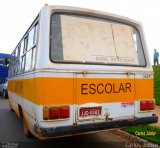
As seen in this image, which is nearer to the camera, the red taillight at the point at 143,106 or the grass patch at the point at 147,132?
the red taillight at the point at 143,106

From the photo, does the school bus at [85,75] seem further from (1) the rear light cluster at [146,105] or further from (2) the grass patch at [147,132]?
(2) the grass patch at [147,132]

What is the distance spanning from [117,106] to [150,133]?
2.07m

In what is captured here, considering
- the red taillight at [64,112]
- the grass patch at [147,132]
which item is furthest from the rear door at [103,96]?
the grass patch at [147,132]

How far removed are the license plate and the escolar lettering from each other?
0.98ft

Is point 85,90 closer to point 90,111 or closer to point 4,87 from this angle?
point 90,111

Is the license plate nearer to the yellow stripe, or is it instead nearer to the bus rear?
the bus rear

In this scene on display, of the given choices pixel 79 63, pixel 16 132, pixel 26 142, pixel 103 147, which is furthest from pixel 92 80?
pixel 16 132

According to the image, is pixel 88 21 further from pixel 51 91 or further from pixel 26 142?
pixel 26 142

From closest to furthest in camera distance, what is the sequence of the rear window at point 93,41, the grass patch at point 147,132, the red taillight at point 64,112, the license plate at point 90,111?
the red taillight at point 64,112, the license plate at point 90,111, the rear window at point 93,41, the grass patch at point 147,132

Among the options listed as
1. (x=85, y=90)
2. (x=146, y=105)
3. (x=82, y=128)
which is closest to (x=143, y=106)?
(x=146, y=105)

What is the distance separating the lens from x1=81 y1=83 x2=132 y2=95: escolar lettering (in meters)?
5.47

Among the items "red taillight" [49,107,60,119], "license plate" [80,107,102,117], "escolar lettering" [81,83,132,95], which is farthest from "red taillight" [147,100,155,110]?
"red taillight" [49,107,60,119]

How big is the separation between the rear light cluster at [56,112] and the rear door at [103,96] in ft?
0.75

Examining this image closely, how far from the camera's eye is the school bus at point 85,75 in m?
5.20
